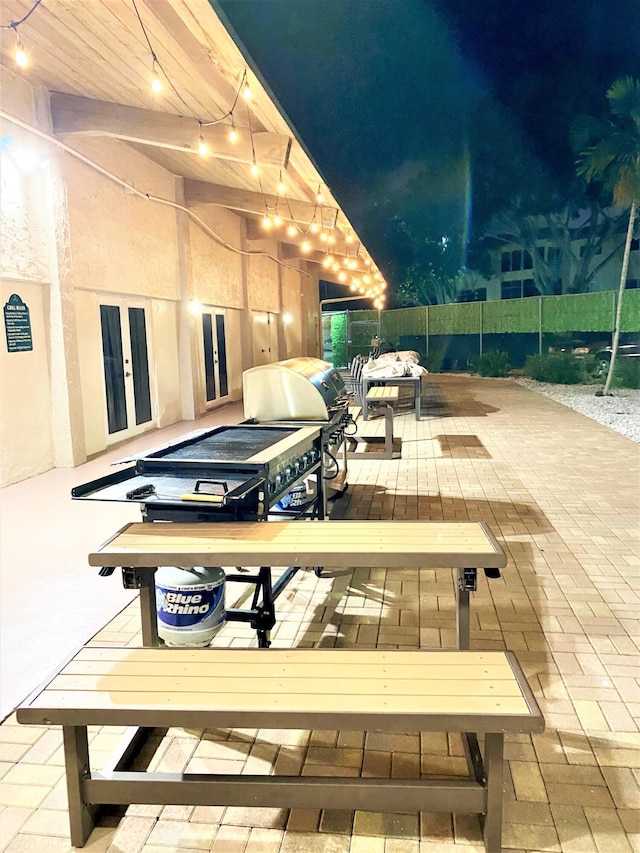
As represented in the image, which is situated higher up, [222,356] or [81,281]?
[81,281]

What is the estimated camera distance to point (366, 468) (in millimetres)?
6363

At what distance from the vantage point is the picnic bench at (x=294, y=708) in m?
1.50

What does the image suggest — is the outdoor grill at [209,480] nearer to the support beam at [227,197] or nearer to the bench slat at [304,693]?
the bench slat at [304,693]

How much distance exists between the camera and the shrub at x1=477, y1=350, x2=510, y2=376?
17.5 m

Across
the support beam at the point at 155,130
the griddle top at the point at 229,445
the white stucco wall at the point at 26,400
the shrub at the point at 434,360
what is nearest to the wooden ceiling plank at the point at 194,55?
the support beam at the point at 155,130

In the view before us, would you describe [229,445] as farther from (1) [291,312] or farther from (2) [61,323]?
(1) [291,312]

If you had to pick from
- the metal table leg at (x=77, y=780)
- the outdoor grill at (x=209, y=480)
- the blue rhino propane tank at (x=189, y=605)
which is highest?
the outdoor grill at (x=209, y=480)

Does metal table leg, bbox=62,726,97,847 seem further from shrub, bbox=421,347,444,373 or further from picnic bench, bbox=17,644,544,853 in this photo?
shrub, bbox=421,347,444,373

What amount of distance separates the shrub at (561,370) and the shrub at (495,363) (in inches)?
66.8

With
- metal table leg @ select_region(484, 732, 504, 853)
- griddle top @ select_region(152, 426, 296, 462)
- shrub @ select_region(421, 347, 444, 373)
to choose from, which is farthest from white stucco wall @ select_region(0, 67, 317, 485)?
shrub @ select_region(421, 347, 444, 373)

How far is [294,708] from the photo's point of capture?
1510 mm

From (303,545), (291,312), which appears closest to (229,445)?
(303,545)

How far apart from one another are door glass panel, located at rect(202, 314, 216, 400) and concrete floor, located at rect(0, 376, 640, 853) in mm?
5164

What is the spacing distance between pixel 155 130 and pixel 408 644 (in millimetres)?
5546
